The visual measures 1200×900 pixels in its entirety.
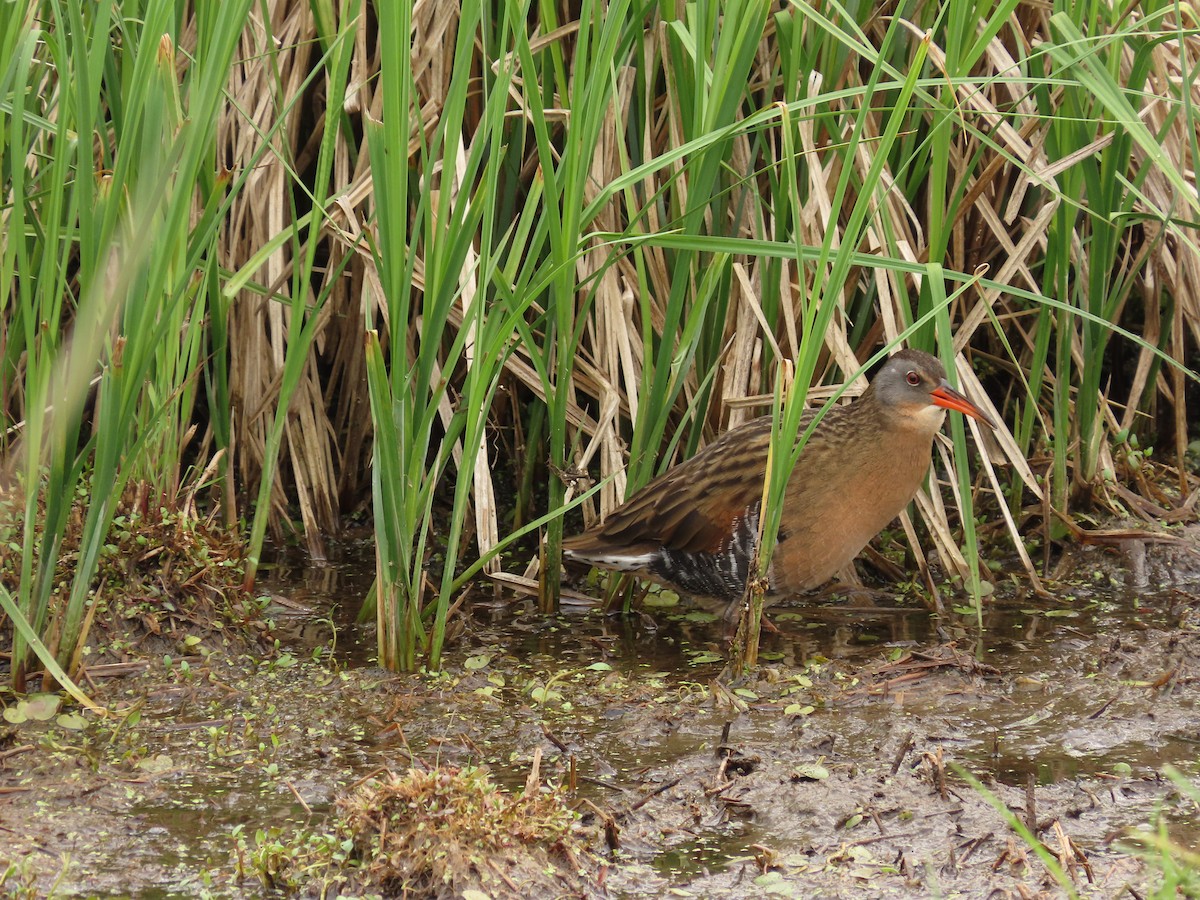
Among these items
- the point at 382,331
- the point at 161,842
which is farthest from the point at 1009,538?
the point at 161,842

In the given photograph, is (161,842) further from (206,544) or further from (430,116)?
(430,116)

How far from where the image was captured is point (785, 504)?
13.4ft

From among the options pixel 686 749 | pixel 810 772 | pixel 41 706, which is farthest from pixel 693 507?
pixel 41 706

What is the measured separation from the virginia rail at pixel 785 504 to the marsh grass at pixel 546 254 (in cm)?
13

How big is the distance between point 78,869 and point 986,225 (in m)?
3.21

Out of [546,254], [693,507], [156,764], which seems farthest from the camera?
[546,254]

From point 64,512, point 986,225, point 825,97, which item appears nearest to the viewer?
point 64,512

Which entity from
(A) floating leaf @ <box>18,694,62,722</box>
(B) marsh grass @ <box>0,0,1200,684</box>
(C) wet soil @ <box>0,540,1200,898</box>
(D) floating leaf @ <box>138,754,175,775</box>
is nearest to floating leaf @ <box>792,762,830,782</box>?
(C) wet soil @ <box>0,540,1200,898</box>

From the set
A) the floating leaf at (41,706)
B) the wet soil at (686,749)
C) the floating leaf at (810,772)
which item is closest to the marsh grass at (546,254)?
the floating leaf at (41,706)

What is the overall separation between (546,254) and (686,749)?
1735 millimetres

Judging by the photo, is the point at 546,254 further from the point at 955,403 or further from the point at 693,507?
the point at 955,403

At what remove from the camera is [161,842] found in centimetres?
277

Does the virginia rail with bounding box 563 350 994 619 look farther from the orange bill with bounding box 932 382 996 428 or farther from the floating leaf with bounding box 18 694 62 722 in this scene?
the floating leaf with bounding box 18 694 62 722

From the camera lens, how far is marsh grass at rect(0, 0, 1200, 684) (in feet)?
10.2
